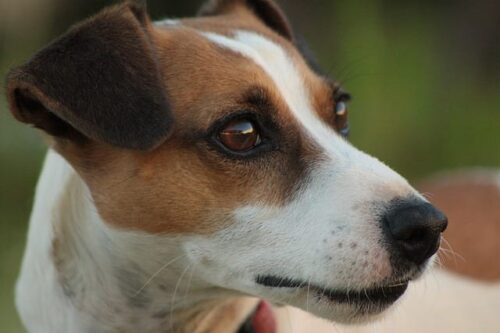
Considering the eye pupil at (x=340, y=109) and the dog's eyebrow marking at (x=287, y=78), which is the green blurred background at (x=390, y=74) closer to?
the eye pupil at (x=340, y=109)

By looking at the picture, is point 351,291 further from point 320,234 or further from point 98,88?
point 98,88

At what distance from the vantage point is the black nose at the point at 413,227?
263 cm

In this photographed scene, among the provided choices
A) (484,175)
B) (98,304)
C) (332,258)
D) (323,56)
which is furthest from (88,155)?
(323,56)

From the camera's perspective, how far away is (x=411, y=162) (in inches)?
293

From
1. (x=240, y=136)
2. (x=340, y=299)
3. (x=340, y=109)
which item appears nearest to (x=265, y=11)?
(x=340, y=109)

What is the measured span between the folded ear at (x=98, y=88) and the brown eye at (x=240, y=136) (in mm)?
179

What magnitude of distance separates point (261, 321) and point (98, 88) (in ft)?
3.28

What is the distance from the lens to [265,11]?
12.6 ft

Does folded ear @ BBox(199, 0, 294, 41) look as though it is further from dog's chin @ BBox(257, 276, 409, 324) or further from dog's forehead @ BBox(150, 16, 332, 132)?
dog's chin @ BBox(257, 276, 409, 324)

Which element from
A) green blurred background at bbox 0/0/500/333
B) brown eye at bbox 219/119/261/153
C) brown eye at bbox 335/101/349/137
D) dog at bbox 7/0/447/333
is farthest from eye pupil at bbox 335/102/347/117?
green blurred background at bbox 0/0/500/333

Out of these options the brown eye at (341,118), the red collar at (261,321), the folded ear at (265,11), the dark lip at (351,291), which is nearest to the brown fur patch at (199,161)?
the dark lip at (351,291)

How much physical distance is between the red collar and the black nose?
698mm

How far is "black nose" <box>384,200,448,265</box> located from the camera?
8.63 feet

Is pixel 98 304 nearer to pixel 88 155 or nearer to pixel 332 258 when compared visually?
pixel 88 155
